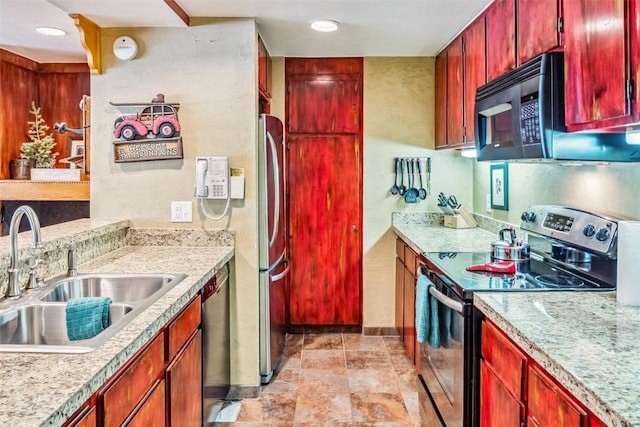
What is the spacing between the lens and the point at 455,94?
3.21 metres

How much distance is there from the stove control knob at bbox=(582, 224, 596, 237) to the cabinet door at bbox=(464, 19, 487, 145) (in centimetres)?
100

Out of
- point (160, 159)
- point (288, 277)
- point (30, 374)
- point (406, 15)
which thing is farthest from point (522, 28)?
point (288, 277)

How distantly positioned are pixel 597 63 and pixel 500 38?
3.05 feet

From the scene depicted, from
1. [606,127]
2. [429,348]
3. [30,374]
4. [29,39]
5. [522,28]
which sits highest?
[29,39]

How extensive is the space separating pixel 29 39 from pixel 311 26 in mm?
1749

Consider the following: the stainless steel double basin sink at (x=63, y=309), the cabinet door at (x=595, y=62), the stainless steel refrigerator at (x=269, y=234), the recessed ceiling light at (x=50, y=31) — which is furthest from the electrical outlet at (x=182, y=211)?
the cabinet door at (x=595, y=62)

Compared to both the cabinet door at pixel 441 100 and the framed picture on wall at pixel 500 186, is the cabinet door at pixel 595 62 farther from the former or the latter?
the cabinet door at pixel 441 100

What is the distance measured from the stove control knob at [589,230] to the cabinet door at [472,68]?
39.3 inches

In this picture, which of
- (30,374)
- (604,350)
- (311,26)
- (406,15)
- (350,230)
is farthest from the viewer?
(350,230)

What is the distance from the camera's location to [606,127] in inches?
59.7

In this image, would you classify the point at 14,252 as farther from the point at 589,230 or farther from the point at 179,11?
the point at 589,230

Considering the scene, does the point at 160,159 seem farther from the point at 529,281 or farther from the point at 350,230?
the point at 529,281

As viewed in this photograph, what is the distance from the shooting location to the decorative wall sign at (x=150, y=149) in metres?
2.71

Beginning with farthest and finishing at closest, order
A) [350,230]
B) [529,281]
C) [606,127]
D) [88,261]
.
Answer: [350,230], [88,261], [529,281], [606,127]
